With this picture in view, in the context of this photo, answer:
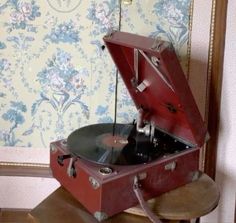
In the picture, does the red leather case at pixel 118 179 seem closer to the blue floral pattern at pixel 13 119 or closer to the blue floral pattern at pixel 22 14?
the blue floral pattern at pixel 13 119

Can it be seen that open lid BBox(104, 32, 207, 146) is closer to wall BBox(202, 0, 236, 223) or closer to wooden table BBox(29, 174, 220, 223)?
wooden table BBox(29, 174, 220, 223)

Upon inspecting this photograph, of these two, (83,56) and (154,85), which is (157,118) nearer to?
(154,85)

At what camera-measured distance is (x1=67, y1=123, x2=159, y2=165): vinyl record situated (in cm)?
111

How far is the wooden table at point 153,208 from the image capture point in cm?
109

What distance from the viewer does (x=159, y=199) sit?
114 centimetres

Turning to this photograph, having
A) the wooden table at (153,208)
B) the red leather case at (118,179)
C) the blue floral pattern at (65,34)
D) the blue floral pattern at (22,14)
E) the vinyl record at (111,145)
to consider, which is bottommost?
the wooden table at (153,208)

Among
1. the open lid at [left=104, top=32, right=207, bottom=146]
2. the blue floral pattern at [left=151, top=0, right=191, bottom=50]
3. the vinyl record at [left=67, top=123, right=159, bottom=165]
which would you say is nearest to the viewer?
the open lid at [left=104, top=32, right=207, bottom=146]

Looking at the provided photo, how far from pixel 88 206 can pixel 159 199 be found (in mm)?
195

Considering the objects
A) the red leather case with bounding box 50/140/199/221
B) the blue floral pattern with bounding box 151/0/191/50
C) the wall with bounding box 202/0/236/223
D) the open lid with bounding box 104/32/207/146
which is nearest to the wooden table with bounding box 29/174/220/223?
the red leather case with bounding box 50/140/199/221

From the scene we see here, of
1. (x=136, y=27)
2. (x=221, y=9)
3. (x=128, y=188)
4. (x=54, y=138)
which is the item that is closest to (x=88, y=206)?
(x=128, y=188)

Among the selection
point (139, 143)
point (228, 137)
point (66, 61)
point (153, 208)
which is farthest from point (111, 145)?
point (228, 137)

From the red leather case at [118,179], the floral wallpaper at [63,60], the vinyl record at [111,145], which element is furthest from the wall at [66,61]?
the red leather case at [118,179]

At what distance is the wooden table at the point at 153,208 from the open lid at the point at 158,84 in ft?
0.47

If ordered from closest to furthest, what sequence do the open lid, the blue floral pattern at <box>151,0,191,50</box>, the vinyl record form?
the open lid
the vinyl record
the blue floral pattern at <box>151,0,191,50</box>
